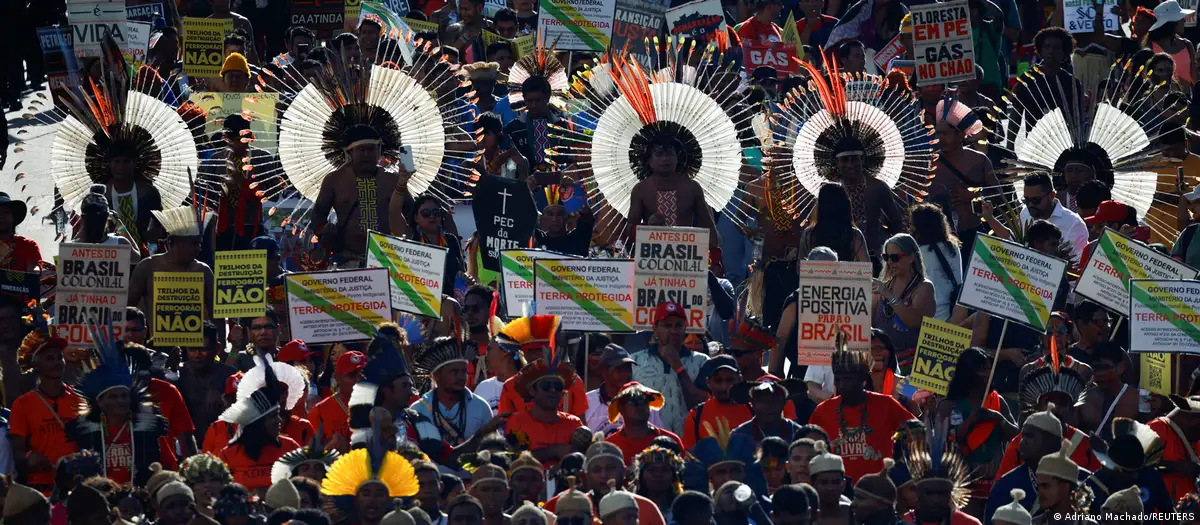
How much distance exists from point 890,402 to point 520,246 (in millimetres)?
3848

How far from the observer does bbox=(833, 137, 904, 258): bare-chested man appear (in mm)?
16672

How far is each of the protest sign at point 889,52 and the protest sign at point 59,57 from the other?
657cm

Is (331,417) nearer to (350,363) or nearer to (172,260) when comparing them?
(350,363)

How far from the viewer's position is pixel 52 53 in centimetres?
2098

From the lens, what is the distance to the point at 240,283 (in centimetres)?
1572

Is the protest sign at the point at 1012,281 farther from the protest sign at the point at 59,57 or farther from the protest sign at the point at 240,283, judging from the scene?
the protest sign at the point at 59,57

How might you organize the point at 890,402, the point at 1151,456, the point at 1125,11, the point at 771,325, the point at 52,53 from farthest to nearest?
the point at 1125,11 → the point at 52,53 → the point at 771,325 → the point at 890,402 → the point at 1151,456

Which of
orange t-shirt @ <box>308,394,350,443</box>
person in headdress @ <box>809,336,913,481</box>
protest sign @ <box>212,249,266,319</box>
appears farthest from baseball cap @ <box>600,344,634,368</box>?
protest sign @ <box>212,249,266,319</box>

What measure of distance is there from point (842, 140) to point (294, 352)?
395cm

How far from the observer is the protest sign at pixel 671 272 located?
50.0ft

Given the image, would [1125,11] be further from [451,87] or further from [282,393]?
[282,393]

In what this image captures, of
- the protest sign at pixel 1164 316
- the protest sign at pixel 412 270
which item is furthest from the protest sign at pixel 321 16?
the protest sign at pixel 1164 316

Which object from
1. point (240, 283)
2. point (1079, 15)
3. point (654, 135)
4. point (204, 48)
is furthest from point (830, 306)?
point (204, 48)

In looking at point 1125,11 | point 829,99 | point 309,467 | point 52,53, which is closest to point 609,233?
point 829,99
